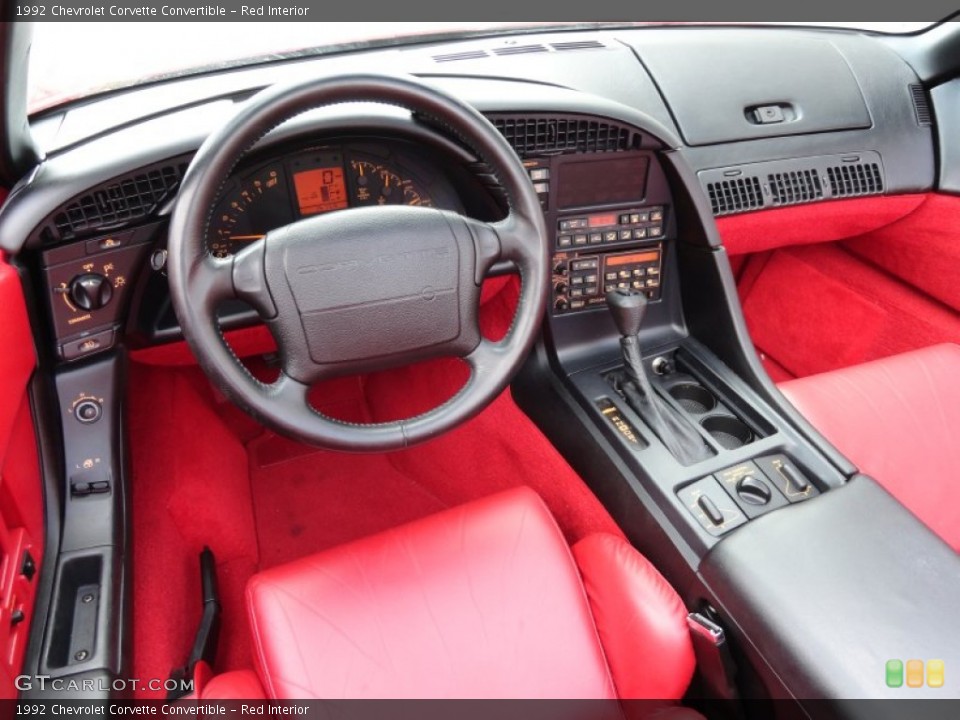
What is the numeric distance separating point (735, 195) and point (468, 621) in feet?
3.77

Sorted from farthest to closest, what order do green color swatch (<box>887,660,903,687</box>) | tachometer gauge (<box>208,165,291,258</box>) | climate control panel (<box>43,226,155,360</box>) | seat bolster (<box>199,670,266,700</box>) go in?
tachometer gauge (<box>208,165,291,258</box>), climate control panel (<box>43,226,155,360</box>), seat bolster (<box>199,670,266,700</box>), green color swatch (<box>887,660,903,687</box>)

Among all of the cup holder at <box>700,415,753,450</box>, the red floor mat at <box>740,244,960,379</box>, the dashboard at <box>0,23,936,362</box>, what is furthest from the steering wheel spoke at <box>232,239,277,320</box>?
the red floor mat at <box>740,244,960,379</box>

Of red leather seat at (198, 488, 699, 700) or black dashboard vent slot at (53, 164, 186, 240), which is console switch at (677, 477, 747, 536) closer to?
red leather seat at (198, 488, 699, 700)

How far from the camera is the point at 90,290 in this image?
1.18 m

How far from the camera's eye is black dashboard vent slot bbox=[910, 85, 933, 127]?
6.25 ft

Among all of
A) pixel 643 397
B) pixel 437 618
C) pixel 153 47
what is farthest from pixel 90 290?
pixel 643 397

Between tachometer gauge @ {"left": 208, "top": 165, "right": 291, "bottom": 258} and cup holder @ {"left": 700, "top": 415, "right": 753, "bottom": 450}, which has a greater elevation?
tachometer gauge @ {"left": 208, "top": 165, "right": 291, "bottom": 258}

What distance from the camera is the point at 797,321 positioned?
86.6 inches

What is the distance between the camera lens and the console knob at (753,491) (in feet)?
4.06

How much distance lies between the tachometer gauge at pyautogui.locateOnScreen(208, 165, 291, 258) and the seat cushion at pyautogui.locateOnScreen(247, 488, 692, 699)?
1.90ft

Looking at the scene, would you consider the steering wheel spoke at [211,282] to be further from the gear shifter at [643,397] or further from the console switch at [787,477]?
the console switch at [787,477]

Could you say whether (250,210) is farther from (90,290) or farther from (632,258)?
(632,258)

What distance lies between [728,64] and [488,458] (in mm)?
1104
